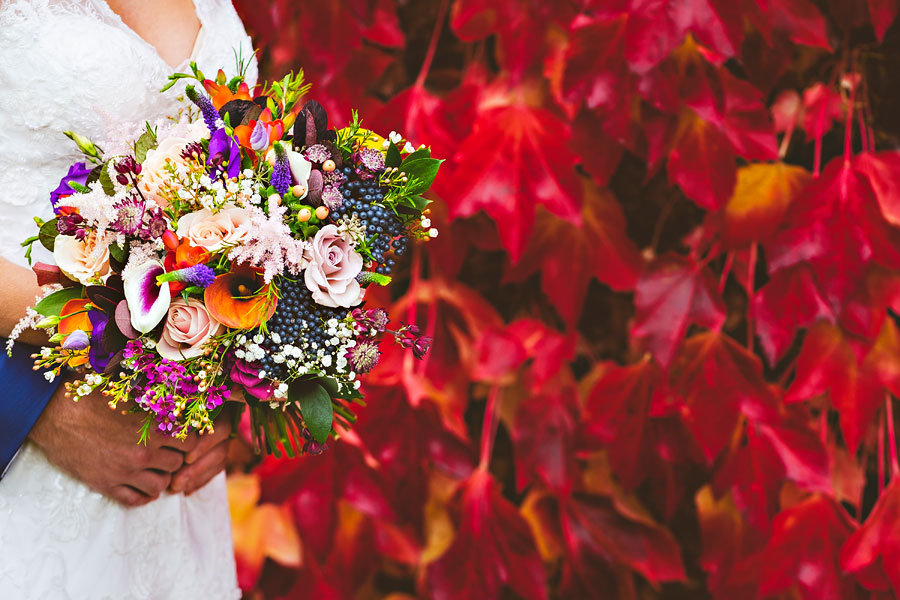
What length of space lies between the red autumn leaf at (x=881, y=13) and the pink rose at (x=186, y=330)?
1.13 meters

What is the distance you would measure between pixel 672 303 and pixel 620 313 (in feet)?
0.50

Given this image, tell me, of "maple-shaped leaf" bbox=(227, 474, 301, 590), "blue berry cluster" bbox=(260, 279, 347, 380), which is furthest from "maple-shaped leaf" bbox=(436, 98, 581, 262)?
"maple-shaped leaf" bbox=(227, 474, 301, 590)

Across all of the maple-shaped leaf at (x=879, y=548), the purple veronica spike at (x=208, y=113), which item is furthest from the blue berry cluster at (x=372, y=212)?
the maple-shaped leaf at (x=879, y=548)

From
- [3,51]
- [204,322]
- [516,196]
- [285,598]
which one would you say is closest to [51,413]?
[204,322]

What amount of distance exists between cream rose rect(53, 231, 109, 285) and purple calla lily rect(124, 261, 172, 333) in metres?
0.03

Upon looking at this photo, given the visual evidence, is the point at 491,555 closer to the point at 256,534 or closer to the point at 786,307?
the point at 256,534

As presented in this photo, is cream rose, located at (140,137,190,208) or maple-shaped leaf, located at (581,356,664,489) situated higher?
cream rose, located at (140,137,190,208)

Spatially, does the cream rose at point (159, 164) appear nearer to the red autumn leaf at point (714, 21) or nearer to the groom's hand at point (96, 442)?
the groom's hand at point (96, 442)

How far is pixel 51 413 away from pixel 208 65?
0.39m

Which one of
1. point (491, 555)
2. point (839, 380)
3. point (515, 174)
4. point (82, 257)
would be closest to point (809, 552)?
point (839, 380)

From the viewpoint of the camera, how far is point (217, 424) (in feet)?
2.39

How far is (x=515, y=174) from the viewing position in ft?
3.69

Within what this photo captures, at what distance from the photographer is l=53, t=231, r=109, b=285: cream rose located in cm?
56

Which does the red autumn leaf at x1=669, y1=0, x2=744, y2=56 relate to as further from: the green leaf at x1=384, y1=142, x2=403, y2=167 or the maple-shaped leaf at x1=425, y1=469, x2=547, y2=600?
the maple-shaped leaf at x1=425, y1=469, x2=547, y2=600
